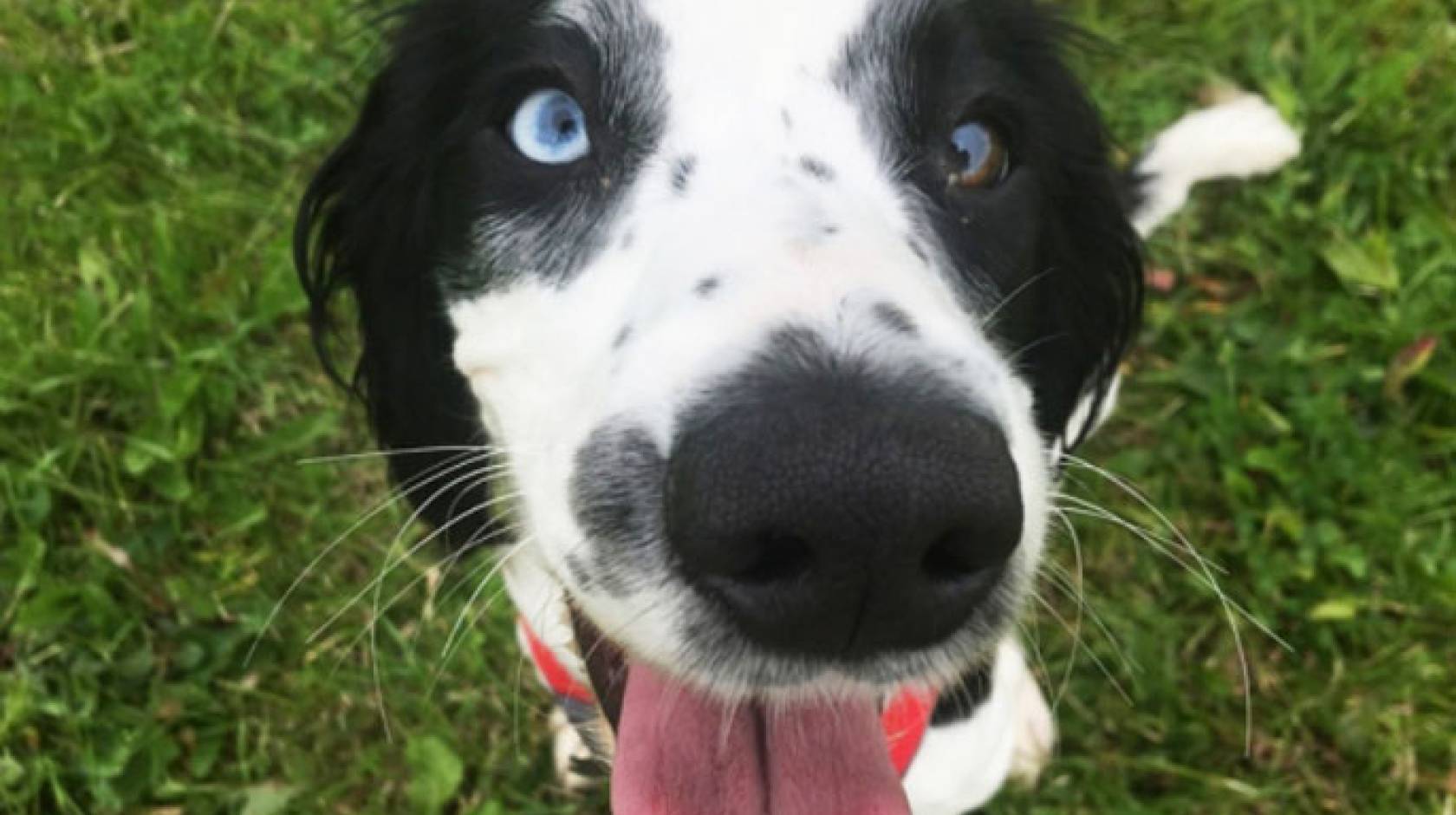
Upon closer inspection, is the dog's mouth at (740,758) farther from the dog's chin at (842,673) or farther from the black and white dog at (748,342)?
the dog's chin at (842,673)

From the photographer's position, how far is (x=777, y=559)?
1431mm

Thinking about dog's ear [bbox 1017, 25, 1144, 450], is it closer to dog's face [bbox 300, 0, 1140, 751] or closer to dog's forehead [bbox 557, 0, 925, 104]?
dog's face [bbox 300, 0, 1140, 751]

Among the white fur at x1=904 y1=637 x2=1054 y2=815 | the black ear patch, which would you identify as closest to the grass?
the white fur at x1=904 y1=637 x2=1054 y2=815

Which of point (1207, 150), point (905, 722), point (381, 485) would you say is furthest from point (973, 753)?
point (381, 485)

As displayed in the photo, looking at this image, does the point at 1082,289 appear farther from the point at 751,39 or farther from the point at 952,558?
the point at 952,558

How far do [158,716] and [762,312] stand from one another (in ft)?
8.15

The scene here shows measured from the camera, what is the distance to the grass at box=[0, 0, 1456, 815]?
3316 millimetres

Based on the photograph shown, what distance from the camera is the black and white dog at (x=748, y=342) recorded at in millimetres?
1439

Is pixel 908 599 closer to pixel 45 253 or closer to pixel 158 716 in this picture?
pixel 158 716

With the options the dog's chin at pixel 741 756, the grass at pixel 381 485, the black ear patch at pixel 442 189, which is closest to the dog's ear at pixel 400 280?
the black ear patch at pixel 442 189

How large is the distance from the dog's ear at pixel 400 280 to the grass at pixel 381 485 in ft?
1.95

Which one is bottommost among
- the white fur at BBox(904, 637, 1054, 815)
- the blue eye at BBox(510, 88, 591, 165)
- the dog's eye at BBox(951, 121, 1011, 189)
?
the white fur at BBox(904, 637, 1054, 815)

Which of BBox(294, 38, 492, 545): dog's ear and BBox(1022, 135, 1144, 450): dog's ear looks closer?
BBox(294, 38, 492, 545): dog's ear

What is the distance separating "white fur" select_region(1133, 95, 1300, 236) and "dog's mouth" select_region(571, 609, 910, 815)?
179 cm
